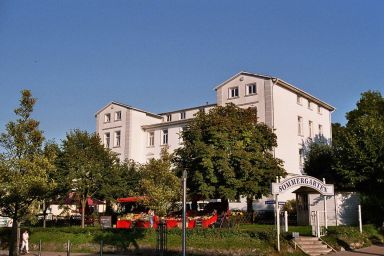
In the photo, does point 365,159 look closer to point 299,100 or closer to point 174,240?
point 174,240

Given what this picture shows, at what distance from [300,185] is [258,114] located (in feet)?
75.3

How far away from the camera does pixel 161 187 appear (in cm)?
3269

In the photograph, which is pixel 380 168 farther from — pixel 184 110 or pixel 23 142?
pixel 184 110

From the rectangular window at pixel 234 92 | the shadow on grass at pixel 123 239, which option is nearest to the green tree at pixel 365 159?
the shadow on grass at pixel 123 239

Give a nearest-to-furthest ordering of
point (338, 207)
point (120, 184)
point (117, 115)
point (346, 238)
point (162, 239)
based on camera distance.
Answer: point (162, 239)
point (346, 238)
point (338, 207)
point (120, 184)
point (117, 115)

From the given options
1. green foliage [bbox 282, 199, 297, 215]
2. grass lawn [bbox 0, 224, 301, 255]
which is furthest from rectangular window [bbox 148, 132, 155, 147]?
grass lawn [bbox 0, 224, 301, 255]

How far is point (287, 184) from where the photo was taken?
23422 mm

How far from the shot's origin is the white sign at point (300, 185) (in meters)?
22.9

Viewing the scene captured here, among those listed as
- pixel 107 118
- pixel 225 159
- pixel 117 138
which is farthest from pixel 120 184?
pixel 107 118

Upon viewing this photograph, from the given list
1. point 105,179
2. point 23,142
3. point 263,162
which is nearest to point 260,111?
point 263,162

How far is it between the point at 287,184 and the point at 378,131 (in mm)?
12154

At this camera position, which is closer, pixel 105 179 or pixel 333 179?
pixel 333 179

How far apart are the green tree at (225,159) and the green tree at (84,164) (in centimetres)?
627

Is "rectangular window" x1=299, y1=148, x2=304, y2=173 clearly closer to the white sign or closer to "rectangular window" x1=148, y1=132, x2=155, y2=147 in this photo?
"rectangular window" x1=148, y1=132, x2=155, y2=147
